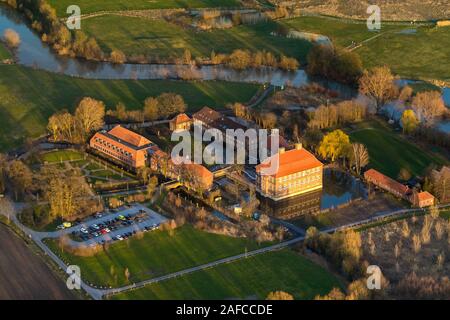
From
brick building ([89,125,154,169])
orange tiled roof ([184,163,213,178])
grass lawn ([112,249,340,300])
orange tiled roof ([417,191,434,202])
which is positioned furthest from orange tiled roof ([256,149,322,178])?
brick building ([89,125,154,169])

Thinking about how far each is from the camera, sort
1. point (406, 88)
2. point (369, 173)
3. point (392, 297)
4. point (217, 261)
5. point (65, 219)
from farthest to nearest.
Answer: point (406, 88), point (369, 173), point (65, 219), point (217, 261), point (392, 297)

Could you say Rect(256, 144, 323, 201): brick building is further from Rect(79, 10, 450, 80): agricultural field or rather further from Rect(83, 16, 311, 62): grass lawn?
Rect(83, 16, 311, 62): grass lawn

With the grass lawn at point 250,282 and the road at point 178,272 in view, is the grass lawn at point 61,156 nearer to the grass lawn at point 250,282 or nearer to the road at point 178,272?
the road at point 178,272

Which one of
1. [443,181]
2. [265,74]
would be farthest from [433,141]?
[265,74]

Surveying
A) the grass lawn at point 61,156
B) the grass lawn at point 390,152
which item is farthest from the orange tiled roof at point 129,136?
the grass lawn at point 390,152

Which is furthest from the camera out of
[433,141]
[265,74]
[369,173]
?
[265,74]

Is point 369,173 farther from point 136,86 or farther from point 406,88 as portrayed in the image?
→ point 136,86
